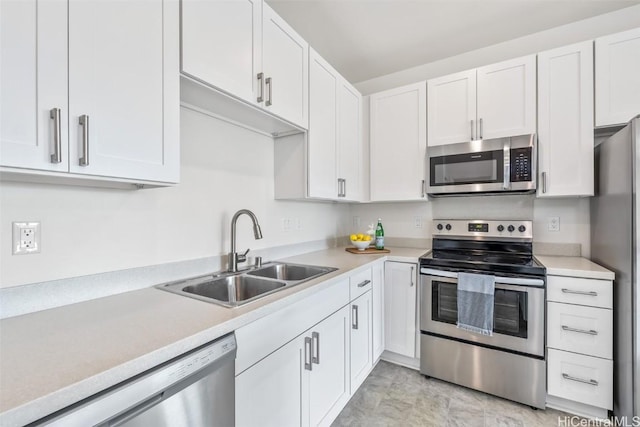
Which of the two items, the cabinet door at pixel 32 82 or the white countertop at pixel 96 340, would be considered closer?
the white countertop at pixel 96 340

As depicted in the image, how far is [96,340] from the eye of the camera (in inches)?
30.1

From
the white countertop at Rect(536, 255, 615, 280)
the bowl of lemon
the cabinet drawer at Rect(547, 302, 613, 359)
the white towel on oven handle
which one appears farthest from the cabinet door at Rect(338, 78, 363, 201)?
the cabinet drawer at Rect(547, 302, 613, 359)

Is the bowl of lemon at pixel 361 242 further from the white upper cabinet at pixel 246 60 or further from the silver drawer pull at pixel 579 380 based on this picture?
the silver drawer pull at pixel 579 380

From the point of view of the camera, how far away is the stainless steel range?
1.83m

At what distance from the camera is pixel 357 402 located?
1.92 meters

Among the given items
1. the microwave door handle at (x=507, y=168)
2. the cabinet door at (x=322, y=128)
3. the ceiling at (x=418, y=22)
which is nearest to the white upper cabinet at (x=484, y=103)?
the microwave door handle at (x=507, y=168)

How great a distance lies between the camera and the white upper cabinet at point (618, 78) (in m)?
1.81

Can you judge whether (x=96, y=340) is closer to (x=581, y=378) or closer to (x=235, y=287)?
(x=235, y=287)

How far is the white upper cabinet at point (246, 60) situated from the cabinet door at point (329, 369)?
123 centimetres

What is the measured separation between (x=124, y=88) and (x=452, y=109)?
7.56 feet

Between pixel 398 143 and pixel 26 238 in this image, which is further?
pixel 398 143

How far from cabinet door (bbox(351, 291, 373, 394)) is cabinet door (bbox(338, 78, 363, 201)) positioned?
91 centimetres

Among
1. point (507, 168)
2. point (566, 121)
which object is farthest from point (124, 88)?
point (566, 121)

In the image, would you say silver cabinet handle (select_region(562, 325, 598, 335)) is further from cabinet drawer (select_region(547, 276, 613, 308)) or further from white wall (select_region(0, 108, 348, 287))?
white wall (select_region(0, 108, 348, 287))
